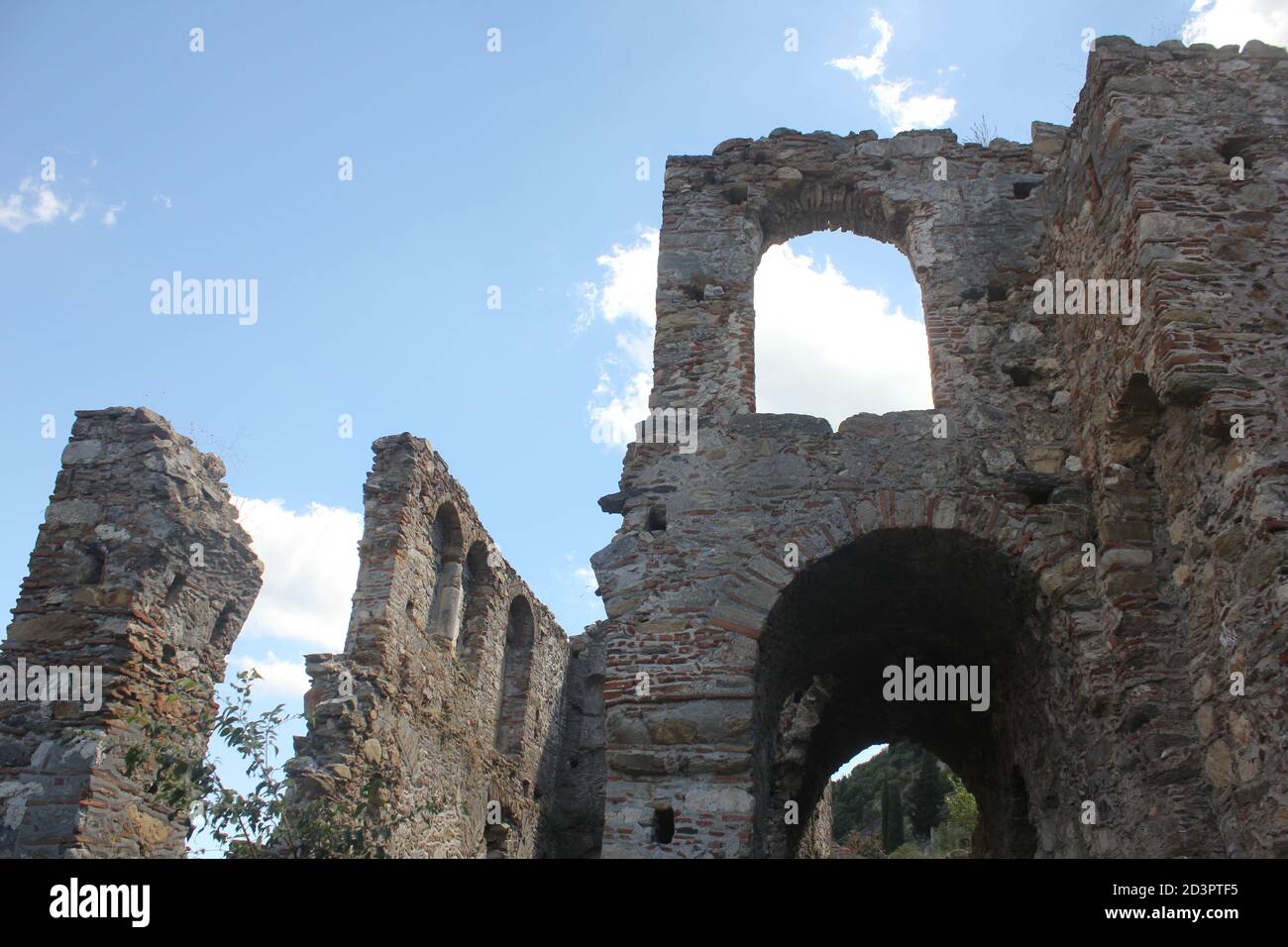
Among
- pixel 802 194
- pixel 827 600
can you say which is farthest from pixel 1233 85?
pixel 827 600

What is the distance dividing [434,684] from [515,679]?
2871mm

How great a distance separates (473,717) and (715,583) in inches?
264

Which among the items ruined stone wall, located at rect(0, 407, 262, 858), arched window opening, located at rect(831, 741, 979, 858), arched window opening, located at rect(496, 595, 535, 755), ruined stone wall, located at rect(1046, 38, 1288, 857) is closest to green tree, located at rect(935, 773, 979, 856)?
arched window opening, located at rect(831, 741, 979, 858)

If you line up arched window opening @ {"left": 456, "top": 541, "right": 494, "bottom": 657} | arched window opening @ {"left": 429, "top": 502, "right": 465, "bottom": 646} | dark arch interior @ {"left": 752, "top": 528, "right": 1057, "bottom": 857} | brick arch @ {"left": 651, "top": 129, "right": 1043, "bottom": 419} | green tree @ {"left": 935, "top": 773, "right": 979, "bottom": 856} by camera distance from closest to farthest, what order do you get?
dark arch interior @ {"left": 752, "top": 528, "right": 1057, "bottom": 857}
brick arch @ {"left": 651, "top": 129, "right": 1043, "bottom": 419}
arched window opening @ {"left": 429, "top": 502, "right": 465, "bottom": 646}
arched window opening @ {"left": 456, "top": 541, "right": 494, "bottom": 657}
green tree @ {"left": 935, "top": 773, "right": 979, "bottom": 856}

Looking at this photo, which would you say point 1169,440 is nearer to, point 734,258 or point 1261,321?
point 1261,321

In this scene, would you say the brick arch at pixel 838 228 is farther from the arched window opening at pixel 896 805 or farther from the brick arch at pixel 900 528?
the arched window opening at pixel 896 805

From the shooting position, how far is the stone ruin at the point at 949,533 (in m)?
5.40

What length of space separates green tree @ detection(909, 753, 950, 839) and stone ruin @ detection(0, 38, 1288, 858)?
14.4 metres

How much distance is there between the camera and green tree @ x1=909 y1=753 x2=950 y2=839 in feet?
74.6

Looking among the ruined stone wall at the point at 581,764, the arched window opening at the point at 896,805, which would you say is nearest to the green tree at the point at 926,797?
the arched window opening at the point at 896,805

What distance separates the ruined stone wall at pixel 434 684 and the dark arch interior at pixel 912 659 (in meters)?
3.36

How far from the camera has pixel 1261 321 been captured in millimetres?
5520

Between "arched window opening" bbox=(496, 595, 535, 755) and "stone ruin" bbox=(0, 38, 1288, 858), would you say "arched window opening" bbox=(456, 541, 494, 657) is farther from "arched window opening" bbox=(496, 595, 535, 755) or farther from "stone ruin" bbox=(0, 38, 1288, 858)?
"stone ruin" bbox=(0, 38, 1288, 858)

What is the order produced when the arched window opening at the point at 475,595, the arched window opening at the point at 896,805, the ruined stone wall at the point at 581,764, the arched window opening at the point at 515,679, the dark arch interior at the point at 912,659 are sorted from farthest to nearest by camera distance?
the arched window opening at the point at 896,805
the ruined stone wall at the point at 581,764
the arched window opening at the point at 515,679
the arched window opening at the point at 475,595
the dark arch interior at the point at 912,659
